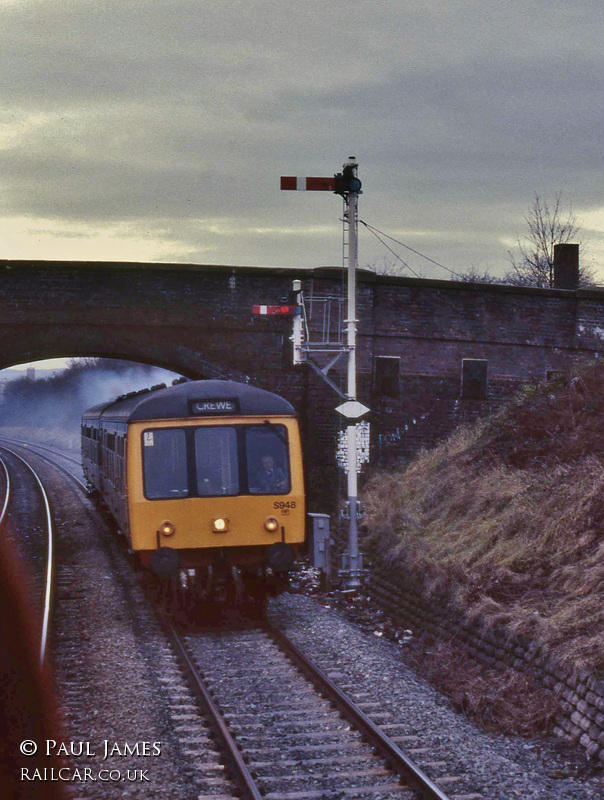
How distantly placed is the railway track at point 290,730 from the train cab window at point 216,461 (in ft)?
6.12

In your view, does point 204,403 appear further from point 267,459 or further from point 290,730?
point 290,730

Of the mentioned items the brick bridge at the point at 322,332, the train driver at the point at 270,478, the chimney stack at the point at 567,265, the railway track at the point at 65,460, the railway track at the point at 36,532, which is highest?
the chimney stack at the point at 567,265

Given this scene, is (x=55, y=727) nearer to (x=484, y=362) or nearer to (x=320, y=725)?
(x=320, y=725)

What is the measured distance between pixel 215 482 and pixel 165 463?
66 centimetres

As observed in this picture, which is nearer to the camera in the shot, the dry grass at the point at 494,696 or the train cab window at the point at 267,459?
the dry grass at the point at 494,696

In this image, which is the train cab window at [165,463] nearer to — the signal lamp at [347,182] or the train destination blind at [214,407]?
the train destination blind at [214,407]

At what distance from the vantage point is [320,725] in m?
8.05

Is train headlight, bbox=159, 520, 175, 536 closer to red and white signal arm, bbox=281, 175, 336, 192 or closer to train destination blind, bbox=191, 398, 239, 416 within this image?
train destination blind, bbox=191, 398, 239, 416

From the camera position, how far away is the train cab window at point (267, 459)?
11734mm

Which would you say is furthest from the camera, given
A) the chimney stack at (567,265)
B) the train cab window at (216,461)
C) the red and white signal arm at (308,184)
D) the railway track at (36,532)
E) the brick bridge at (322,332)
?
the chimney stack at (567,265)

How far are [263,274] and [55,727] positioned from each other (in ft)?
46.4

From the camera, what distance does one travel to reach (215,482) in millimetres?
11625

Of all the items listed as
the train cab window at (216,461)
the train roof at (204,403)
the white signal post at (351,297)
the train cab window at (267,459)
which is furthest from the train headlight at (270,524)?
the white signal post at (351,297)

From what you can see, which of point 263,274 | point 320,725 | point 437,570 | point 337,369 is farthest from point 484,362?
point 320,725
